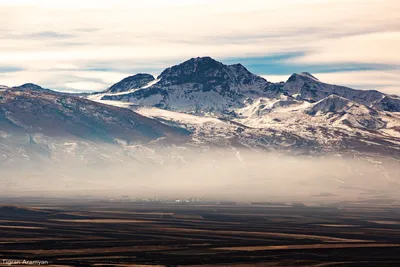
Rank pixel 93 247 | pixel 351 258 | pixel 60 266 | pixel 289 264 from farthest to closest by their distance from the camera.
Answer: pixel 93 247 < pixel 351 258 < pixel 289 264 < pixel 60 266

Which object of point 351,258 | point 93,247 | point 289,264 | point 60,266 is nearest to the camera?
point 60,266

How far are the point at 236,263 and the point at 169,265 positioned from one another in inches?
627

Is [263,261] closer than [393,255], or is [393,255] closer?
[263,261]

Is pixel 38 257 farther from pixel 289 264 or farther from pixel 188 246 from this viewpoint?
pixel 289 264

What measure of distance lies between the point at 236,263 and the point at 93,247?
1632 inches

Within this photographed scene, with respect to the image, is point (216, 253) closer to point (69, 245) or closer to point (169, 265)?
point (169, 265)

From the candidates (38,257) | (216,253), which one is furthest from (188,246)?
(38,257)

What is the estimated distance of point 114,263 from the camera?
167625 millimetres

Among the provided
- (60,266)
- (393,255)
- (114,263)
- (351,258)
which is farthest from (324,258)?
(60,266)

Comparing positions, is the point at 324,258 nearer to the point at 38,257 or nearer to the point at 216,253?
the point at 216,253

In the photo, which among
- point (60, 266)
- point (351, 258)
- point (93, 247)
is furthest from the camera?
point (93, 247)

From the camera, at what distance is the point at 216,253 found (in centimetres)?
18762

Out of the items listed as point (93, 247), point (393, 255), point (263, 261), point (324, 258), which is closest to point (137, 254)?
point (93, 247)

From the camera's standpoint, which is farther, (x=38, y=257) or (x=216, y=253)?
(x=216, y=253)
